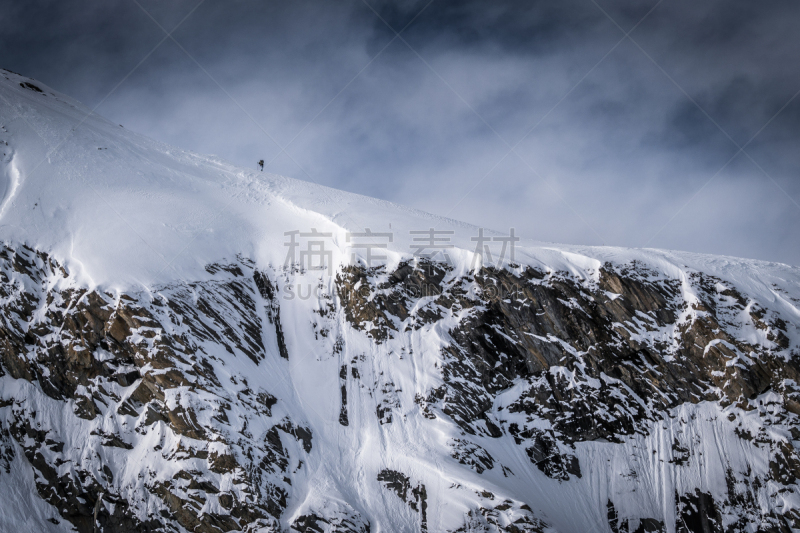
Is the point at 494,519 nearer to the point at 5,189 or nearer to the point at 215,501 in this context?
the point at 215,501

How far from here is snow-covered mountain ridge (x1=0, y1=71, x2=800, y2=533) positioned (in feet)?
86.5

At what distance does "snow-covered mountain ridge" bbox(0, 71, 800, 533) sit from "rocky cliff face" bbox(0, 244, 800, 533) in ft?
0.41

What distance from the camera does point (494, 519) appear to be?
2602 cm

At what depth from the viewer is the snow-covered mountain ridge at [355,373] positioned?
26.4 metres

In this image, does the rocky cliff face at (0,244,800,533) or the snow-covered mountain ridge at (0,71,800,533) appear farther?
the snow-covered mountain ridge at (0,71,800,533)

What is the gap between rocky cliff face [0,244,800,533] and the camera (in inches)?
1032

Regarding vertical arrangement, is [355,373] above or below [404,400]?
above

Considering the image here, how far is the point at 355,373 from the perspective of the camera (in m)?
33.4

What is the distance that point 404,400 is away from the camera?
105ft

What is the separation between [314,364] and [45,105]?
3946 cm

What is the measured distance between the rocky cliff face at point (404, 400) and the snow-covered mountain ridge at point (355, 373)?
13cm

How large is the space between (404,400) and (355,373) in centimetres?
413

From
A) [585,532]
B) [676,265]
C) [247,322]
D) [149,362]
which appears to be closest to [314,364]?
[247,322]

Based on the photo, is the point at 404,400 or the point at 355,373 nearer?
the point at 404,400
